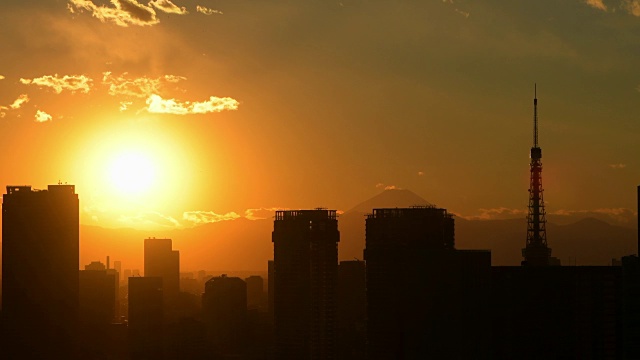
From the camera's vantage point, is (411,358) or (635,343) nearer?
(635,343)

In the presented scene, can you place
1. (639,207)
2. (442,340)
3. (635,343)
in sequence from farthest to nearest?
1. (442,340)
2. (635,343)
3. (639,207)

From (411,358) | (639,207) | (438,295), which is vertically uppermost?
(639,207)

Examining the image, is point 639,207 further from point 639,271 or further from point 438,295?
point 438,295

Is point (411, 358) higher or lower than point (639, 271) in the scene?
lower

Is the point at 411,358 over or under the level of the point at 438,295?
under

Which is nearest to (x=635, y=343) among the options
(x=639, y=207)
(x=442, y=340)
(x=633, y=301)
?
(x=633, y=301)

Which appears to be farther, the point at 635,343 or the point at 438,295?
the point at 438,295

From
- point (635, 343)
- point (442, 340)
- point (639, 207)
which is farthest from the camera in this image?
point (442, 340)

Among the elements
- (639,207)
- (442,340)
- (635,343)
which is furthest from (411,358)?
(639,207)

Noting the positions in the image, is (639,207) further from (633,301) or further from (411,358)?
(411,358)
